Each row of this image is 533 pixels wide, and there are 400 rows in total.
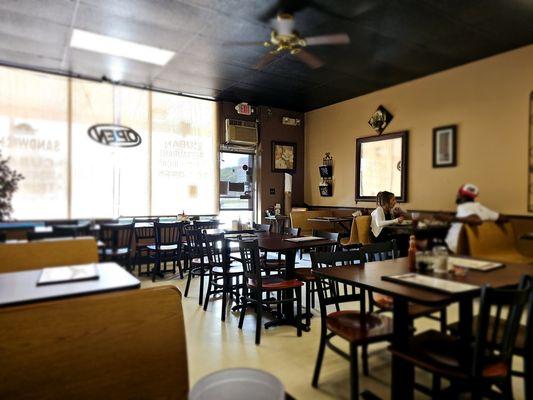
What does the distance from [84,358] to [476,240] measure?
165 cm

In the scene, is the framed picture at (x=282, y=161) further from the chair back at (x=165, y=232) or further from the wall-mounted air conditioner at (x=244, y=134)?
the chair back at (x=165, y=232)

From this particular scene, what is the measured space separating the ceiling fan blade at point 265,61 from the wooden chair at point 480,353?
1925 mm

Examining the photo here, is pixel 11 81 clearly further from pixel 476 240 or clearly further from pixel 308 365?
pixel 308 365

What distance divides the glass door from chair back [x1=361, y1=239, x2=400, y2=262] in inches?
42.4

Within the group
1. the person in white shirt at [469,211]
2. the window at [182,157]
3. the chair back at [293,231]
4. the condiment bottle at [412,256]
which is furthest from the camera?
the chair back at [293,231]

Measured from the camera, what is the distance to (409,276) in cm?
187

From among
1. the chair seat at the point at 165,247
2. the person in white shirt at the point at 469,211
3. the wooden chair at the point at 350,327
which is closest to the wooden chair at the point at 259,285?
the wooden chair at the point at 350,327

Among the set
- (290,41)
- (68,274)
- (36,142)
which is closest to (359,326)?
(68,274)

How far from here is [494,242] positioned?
1415 millimetres

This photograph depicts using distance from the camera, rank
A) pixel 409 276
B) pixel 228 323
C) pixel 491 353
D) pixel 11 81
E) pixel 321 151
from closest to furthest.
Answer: pixel 11 81 → pixel 491 353 → pixel 409 276 → pixel 321 151 → pixel 228 323

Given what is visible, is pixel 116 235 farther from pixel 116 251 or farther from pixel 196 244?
pixel 196 244

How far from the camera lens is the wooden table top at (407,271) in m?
1.53

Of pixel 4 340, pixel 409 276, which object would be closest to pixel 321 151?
pixel 409 276

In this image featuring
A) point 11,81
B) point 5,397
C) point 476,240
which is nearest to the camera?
point 11,81
